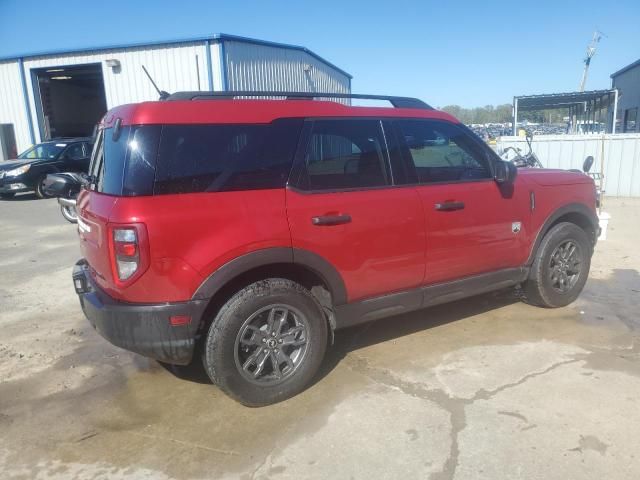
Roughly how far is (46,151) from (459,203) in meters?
15.2

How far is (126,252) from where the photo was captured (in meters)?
2.78

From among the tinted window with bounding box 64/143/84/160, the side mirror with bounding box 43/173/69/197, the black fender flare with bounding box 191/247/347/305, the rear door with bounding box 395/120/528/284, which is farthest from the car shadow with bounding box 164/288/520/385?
the tinted window with bounding box 64/143/84/160

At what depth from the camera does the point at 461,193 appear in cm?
389

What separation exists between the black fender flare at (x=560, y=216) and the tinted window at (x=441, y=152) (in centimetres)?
81

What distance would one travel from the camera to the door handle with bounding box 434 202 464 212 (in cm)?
374

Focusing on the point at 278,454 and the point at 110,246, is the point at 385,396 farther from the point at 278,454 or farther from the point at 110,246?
the point at 110,246

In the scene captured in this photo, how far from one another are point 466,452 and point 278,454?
1.01 meters

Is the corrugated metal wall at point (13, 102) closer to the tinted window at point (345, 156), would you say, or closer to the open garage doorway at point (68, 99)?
the open garage doorway at point (68, 99)

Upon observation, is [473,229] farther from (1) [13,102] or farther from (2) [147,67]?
(1) [13,102]

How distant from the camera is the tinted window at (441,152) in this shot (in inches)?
148

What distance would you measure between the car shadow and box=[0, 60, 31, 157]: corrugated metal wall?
2039 cm

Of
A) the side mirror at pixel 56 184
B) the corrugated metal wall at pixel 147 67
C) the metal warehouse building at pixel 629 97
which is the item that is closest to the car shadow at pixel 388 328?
the side mirror at pixel 56 184

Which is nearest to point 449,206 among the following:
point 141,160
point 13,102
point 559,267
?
point 559,267

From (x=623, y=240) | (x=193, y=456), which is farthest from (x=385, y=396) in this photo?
(x=623, y=240)
